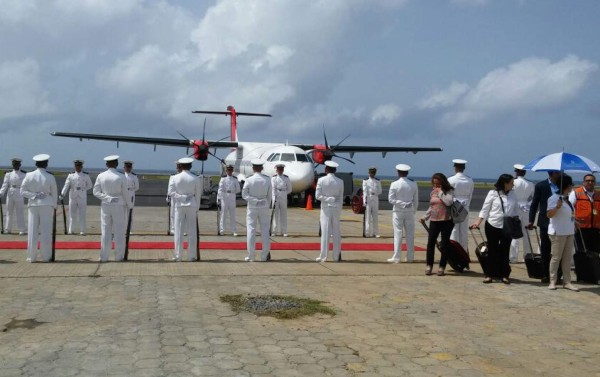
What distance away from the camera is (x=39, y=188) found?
32.0 ft

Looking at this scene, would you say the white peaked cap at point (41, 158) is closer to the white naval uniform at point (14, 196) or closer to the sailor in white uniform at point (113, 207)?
the sailor in white uniform at point (113, 207)

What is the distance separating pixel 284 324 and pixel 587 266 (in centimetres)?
490

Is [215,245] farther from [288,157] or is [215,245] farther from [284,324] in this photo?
[288,157]

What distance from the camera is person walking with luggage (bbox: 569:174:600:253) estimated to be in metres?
8.98

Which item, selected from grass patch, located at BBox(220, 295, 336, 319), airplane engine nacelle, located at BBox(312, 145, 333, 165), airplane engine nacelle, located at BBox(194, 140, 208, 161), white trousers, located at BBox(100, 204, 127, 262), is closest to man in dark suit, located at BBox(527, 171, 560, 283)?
grass patch, located at BBox(220, 295, 336, 319)

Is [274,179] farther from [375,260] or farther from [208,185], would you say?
[208,185]

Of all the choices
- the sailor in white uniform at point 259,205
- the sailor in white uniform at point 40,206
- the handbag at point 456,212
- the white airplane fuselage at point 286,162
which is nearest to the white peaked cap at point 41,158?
the sailor in white uniform at point 40,206

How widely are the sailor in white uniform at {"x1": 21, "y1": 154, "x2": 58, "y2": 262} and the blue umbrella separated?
24.0ft

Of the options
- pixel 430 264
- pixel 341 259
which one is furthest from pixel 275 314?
pixel 341 259

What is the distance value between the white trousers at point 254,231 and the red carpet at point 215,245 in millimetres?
1876

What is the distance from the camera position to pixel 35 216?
31.9ft

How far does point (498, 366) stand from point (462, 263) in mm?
4726

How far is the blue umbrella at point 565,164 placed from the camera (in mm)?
8102

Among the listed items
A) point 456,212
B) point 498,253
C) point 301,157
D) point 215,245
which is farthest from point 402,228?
point 301,157
